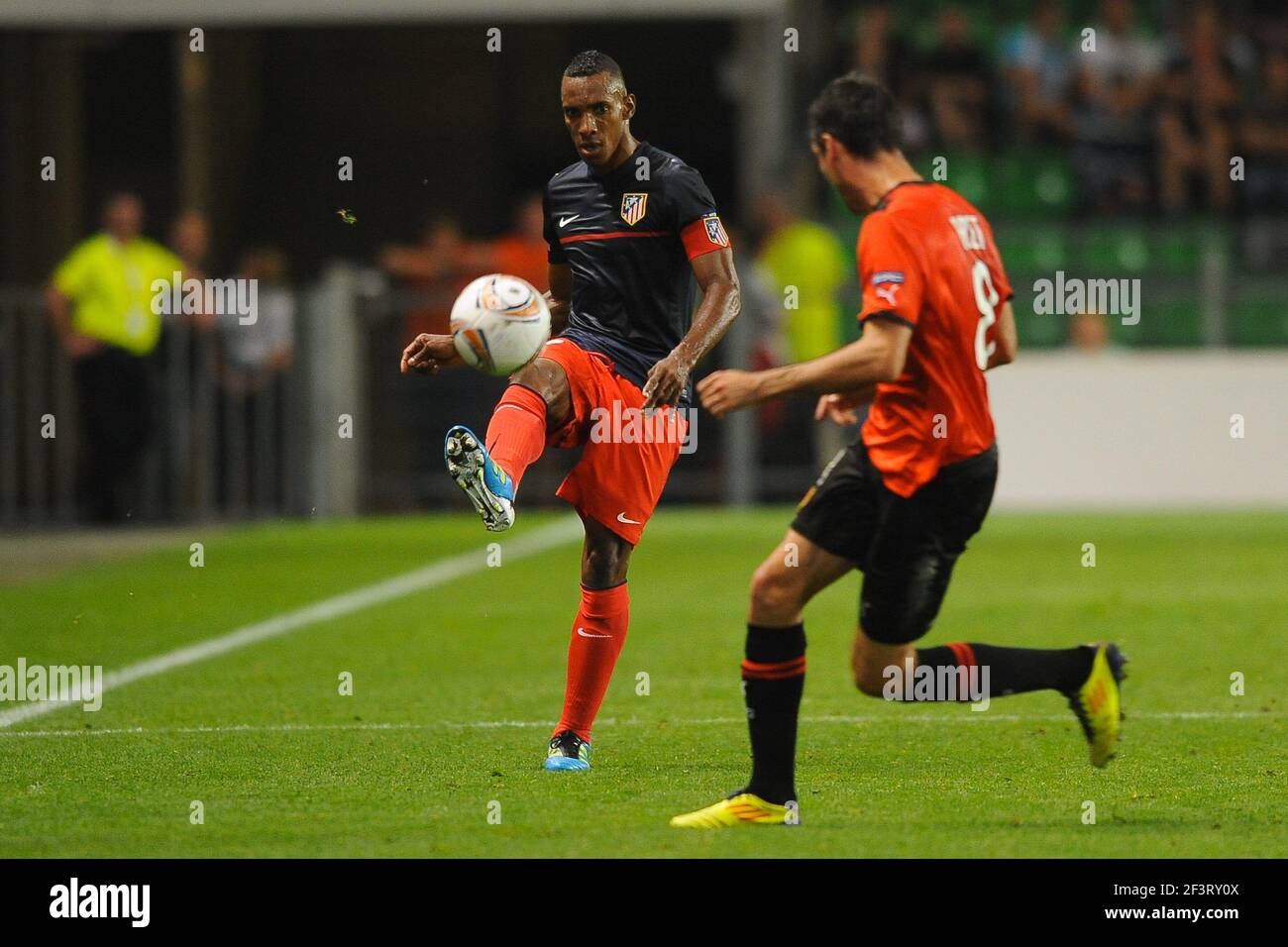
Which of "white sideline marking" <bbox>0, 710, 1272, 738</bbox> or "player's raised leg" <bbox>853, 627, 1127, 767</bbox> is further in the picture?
"white sideline marking" <bbox>0, 710, 1272, 738</bbox>

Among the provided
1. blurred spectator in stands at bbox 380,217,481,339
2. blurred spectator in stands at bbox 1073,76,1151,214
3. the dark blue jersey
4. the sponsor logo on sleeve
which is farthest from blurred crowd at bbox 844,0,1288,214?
the sponsor logo on sleeve

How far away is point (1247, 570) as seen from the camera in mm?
13578

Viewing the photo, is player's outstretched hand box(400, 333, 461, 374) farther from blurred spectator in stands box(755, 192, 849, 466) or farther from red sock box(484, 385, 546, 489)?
blurred spectator in stands box(755, 192, 849, 466)

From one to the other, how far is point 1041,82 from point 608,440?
1521 centimetres

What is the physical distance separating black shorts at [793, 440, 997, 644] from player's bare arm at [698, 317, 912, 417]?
1.58 ft

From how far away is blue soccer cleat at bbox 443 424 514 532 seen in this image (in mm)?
6301

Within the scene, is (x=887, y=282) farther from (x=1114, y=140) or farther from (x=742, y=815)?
(x=1114, y=140)

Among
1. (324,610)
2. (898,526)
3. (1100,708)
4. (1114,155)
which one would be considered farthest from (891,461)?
(1114,155)

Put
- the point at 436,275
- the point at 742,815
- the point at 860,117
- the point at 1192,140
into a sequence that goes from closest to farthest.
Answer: the point at 742,815, the point at 860,117, the point at 436,275, the point at 1192,140

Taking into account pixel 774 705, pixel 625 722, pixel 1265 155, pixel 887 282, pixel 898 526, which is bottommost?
pixel 625 722

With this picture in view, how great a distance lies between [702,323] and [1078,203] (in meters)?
14.7

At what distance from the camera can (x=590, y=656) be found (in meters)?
7.07
